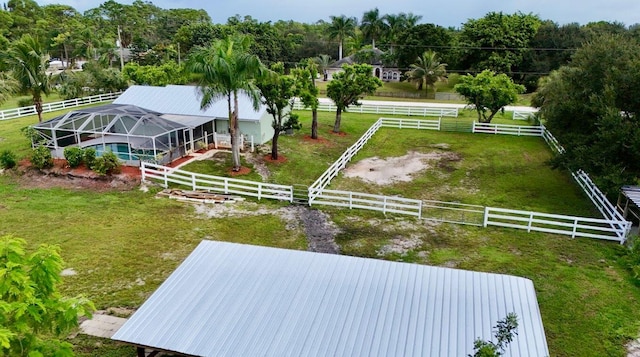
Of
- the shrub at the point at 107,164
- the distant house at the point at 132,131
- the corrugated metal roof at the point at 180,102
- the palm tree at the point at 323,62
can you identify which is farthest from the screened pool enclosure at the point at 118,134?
the palm tree at the point at 323,62

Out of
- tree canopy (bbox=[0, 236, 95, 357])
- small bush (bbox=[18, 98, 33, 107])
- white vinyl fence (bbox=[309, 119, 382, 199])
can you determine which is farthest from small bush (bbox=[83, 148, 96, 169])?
small bush (bbox=[18, 98, 33, 107])

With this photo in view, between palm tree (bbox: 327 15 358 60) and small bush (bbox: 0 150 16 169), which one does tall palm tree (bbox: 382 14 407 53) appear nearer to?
palm tree (bbox: 327 15 358 60)

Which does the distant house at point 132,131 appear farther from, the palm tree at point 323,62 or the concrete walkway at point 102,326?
the palm tree at point 323,62

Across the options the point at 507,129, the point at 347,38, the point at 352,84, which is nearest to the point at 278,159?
the point at 352,84

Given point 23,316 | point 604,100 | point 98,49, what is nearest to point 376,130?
point 604,100

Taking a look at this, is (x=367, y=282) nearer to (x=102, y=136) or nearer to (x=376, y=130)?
(x=102, y=136)
